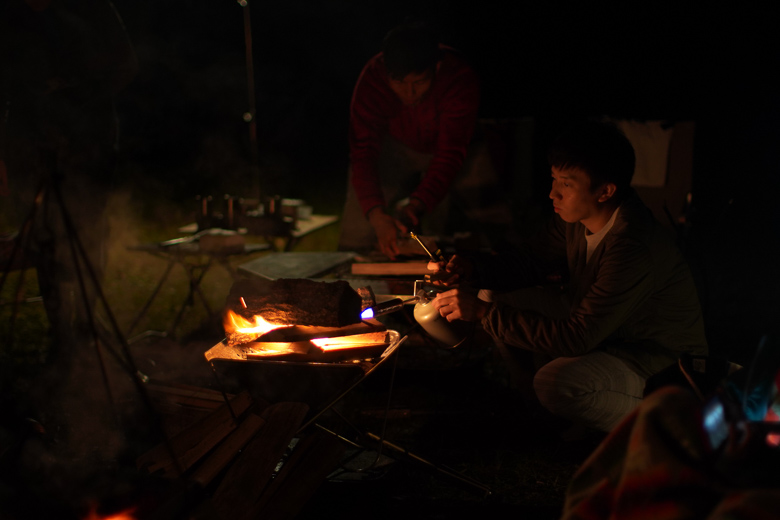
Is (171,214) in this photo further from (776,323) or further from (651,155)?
(776,323)

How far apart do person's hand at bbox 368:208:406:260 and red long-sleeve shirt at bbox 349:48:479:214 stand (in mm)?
A: 234

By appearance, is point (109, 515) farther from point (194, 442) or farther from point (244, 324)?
point (244, 324)

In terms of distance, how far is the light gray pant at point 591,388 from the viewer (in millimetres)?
2371

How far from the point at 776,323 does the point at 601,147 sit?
12.7 feet

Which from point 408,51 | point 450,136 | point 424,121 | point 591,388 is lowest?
point 591,388

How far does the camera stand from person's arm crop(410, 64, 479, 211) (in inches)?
177

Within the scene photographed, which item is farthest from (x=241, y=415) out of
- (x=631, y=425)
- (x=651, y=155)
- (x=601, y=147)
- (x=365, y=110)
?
(x=651, y=155)

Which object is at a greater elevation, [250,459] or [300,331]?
[300,331]

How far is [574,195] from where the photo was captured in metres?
2.43

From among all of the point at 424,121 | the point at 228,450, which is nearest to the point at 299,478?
the point at 228,450

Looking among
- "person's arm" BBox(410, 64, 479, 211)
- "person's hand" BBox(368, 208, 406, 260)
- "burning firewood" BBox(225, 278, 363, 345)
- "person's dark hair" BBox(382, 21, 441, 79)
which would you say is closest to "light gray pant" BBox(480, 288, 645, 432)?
"burning firewood" BBox(225, 278, 363, 345)

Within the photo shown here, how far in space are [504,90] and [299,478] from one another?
749 centimetres

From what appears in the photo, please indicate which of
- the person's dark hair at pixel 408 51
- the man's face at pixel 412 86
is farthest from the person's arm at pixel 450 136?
the person's dark hair at pixel 408 51

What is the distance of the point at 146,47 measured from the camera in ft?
33.7
